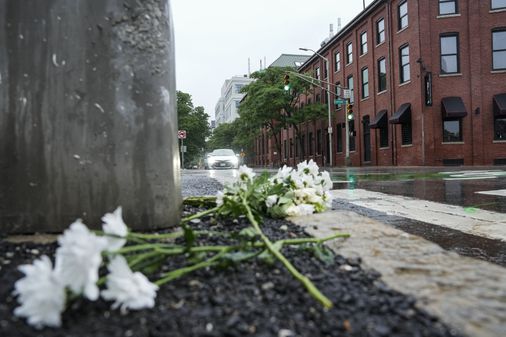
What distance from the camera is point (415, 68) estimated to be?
22.8 metres

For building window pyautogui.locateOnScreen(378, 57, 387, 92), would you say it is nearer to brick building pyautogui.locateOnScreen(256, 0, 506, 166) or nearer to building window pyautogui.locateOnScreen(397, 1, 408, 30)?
brick building pyautogui.locateOnScreen(256, 0, 506, 166)

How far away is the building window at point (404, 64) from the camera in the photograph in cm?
2398

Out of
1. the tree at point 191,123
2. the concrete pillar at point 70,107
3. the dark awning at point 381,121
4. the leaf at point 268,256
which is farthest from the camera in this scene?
the tree at point 191,123

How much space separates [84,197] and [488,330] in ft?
5.28

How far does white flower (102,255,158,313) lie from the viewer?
3.48 ft

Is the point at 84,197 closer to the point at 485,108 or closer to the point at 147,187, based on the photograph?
the point at 147,187

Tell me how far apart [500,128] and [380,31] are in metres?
10.0

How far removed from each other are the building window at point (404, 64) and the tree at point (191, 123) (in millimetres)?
38091

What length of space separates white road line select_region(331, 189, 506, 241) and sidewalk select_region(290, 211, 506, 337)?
1961 mm

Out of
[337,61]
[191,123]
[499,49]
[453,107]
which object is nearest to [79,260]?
[453,107]

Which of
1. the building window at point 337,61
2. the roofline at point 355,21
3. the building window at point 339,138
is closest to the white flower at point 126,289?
the roofline at point 355,21

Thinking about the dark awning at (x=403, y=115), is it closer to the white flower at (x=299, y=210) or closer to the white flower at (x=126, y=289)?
the white flower at (x=299, y=210)

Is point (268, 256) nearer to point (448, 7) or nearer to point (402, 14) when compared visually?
point (448, 7)

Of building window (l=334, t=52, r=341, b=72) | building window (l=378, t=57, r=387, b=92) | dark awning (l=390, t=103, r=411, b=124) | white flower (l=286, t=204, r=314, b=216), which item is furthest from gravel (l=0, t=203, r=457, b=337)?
building window (l=334, t=52, r=341, b=72)
